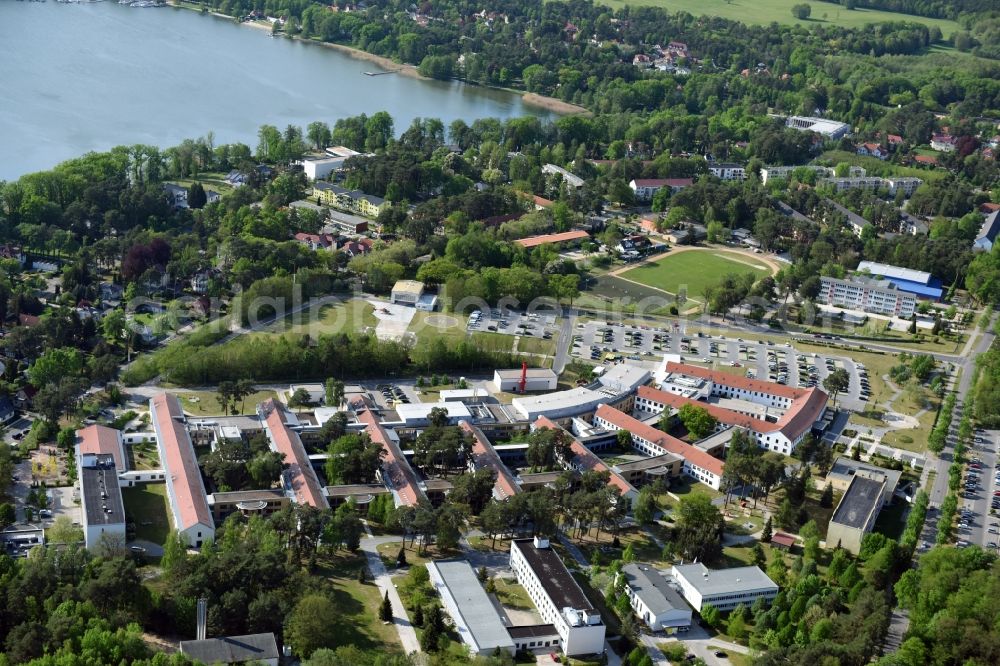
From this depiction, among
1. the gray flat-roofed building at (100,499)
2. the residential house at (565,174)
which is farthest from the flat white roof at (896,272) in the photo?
the gray flat-roofed building at (100,499)

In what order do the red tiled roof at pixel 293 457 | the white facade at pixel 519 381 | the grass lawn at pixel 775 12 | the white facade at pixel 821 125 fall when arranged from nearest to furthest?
the red tiled roof at pixel 293 457 < the white facade at pixel 519 381 < the white facade at pixel 821 125 < the grass lawn at pixel 775 12

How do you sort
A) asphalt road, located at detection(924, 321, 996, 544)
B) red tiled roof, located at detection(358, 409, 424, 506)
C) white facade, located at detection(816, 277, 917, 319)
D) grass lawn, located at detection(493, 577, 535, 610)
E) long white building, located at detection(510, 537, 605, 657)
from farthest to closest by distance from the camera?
white facade, located at detection(816, 277, 917, 319)
asphalt road, located at detection(924, 321, 996, 544)
red tiled roof, located at detection(358, 409, 424, 506)
grass lawn, located at detection(493, 577, 535, 610)
long white building, located at detection(510, 537, 605, 657)

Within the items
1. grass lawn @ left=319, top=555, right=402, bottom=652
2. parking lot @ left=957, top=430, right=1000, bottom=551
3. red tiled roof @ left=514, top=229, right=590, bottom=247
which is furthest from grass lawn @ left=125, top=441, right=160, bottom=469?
red tiled roof @ left=514, top=229, right=590, bottom=247

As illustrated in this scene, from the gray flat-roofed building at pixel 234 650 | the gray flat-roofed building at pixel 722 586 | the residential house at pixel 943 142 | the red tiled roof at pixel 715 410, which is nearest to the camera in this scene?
the gray flat-roofed building at pixel 234 650

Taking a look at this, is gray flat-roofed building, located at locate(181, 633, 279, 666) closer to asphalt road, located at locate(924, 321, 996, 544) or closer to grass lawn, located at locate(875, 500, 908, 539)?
grass lawn, located at locate(875, 500, 908, 539)

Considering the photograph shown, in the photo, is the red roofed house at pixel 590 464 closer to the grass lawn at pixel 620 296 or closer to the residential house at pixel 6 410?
the grass lawn at pixel 620 296
